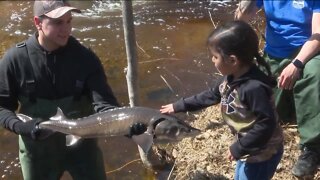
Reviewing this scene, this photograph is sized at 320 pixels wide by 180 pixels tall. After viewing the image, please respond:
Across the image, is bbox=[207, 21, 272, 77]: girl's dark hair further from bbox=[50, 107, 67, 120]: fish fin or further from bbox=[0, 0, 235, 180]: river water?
bbox=[0, 0, 235, 180]: river water

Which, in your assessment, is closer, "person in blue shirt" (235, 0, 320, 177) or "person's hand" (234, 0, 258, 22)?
"person in blue shirt" (235, 0, 320, 177)

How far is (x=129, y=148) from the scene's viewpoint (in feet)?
20.7

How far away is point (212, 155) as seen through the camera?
523 centimetres

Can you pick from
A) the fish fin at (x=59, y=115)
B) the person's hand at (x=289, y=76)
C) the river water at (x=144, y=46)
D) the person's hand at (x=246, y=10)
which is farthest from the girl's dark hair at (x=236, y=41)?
the river water at (x=144, y=46)

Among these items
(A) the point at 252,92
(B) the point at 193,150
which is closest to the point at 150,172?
(B) the point at 193,150

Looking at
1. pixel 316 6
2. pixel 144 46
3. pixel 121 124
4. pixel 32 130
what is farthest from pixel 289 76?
pixel 144 46

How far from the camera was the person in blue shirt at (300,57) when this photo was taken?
4.56m

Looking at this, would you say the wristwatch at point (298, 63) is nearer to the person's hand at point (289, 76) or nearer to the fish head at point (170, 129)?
the person's hand at point (289, 76)

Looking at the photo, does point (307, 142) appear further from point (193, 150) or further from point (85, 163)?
point (85, 163)

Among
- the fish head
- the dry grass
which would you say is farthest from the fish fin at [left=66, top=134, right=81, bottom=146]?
the dry grass

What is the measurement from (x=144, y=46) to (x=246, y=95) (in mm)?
6053

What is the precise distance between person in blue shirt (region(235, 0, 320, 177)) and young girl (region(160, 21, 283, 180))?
99 cm

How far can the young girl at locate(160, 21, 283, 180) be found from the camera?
3398 millimetres

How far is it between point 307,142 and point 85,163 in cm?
203
